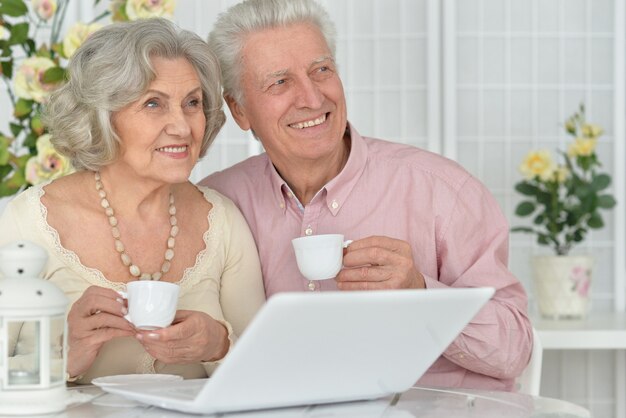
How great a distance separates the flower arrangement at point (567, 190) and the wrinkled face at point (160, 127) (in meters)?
1.64

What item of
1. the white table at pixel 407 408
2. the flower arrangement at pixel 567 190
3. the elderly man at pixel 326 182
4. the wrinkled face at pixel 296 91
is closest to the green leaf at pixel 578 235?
the flower arrangement at pixel 567 190

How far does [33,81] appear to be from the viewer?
103 inches

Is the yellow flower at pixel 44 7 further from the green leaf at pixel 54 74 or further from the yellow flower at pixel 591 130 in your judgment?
the yellow flower at pixel 591 130

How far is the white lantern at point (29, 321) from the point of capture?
1.43 meters

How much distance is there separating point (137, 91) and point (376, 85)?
1.71 metres

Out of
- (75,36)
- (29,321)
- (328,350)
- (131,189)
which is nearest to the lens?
(328,350)

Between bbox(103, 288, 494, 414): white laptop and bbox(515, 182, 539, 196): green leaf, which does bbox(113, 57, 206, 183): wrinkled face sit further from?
bbox(515, 182, 539, 196): green leaf

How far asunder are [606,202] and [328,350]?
7.56 ft

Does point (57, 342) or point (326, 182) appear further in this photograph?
point (326, 182)

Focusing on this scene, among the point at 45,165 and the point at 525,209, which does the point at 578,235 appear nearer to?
the point at 525,209

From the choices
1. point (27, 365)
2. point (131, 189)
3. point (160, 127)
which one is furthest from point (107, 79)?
point (27, 365)

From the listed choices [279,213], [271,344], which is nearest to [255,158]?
[279,213]

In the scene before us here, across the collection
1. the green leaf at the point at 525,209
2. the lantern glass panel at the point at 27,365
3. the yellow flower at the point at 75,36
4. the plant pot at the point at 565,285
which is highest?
the yellow flower at the point at 75,36

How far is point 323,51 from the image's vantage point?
2.32 metres
